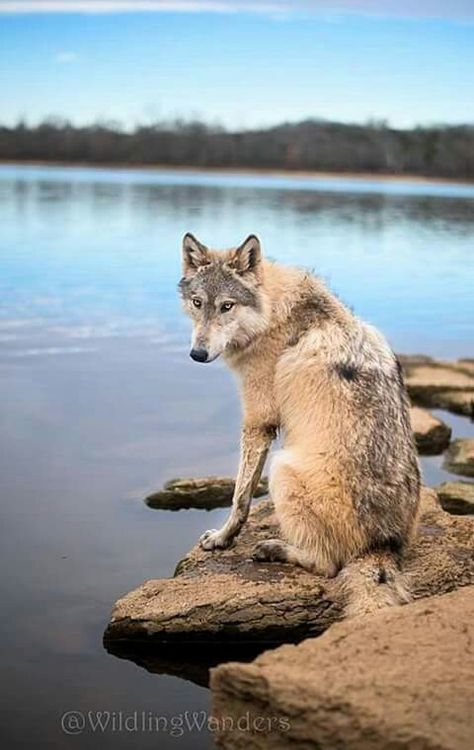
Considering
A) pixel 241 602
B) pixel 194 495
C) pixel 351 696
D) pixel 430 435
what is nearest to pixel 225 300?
pixel 241 602

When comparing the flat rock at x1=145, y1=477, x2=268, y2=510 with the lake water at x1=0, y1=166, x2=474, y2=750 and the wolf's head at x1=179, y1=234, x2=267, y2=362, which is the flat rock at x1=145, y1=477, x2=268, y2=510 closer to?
the lake water at x1=0, y1=166, x2=474, y2=750

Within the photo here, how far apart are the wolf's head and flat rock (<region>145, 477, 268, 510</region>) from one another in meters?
2.89

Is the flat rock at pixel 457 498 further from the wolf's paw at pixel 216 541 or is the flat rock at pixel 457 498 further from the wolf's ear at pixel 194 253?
the wolf's ear at pixel 194 253

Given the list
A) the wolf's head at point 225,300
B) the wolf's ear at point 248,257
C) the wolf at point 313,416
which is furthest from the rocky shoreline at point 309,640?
the wolf's ear at point 248,257

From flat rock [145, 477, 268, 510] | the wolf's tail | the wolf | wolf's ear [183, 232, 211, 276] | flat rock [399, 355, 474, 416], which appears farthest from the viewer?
flat rock [399, 355, 474, 416]

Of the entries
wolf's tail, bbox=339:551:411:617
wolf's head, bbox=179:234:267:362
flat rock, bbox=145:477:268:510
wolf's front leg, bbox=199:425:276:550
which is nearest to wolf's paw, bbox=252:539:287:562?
wolf's front leg, bbox=199:425:276:550

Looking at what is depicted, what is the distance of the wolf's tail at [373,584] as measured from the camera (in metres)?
6.79

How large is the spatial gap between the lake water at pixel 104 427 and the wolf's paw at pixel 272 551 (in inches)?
42.1

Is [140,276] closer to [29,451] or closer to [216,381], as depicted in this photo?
[216,381]

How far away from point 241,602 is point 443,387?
341 inches

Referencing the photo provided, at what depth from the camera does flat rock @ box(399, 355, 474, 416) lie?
14.8 metres

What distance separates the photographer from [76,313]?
70.7ft

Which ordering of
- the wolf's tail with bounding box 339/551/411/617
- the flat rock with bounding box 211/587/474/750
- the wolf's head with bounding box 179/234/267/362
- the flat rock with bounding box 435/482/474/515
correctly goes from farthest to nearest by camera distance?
the flat rock with bounding box 435/482/474/515, the wolf's head with bounding box 179/234/267/362, the wolf's tail with bounding box 339/551/411/617, the flat rock with bounding box 211/587/474/750

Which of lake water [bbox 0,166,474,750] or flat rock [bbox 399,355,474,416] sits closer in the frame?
lake water [bbox 0,166,474,750]
